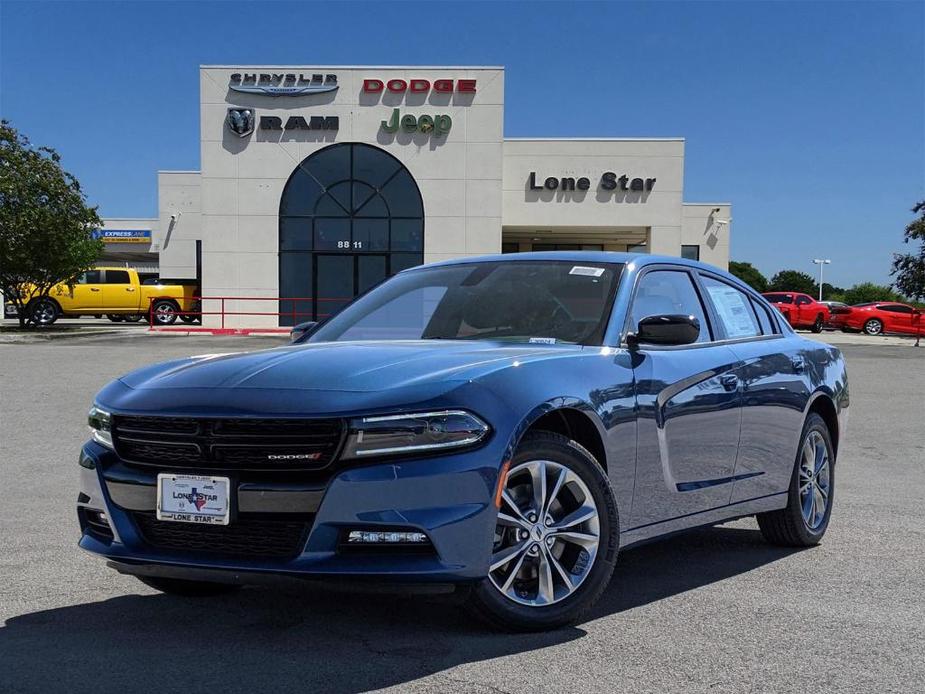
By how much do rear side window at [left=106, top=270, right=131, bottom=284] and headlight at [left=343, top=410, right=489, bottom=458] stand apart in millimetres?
41292

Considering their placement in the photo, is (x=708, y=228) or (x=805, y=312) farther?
(x=708, y=228)

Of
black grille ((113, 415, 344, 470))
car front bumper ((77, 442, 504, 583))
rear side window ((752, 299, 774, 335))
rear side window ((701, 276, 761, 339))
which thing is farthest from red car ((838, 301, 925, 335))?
black grille ((113, 415, 344, 470))

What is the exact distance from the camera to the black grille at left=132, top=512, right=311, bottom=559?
3.72 metres

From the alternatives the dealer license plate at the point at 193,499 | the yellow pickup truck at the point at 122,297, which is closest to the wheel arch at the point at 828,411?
the dealer license plate at the point at 193,499

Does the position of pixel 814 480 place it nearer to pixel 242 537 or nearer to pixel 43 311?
pixel 242 537

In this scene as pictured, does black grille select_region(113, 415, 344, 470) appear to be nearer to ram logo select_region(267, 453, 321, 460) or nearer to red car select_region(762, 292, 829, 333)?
ram logo select_region(267, 453, 321, 460)

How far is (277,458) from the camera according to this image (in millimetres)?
3721

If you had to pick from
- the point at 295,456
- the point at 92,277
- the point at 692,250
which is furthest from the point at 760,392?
the point at 692,250

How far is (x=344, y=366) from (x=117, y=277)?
135 feet

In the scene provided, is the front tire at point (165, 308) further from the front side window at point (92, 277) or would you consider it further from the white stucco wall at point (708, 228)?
the white stucco wall at point (708, 228)

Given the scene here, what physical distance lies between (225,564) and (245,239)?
1416 inches

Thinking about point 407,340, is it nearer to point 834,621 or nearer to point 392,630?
point 392,630

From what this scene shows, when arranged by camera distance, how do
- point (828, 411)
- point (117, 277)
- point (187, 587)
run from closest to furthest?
point (187, 587), point (828, 411), point (117, 277)

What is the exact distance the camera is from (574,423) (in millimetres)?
4398
